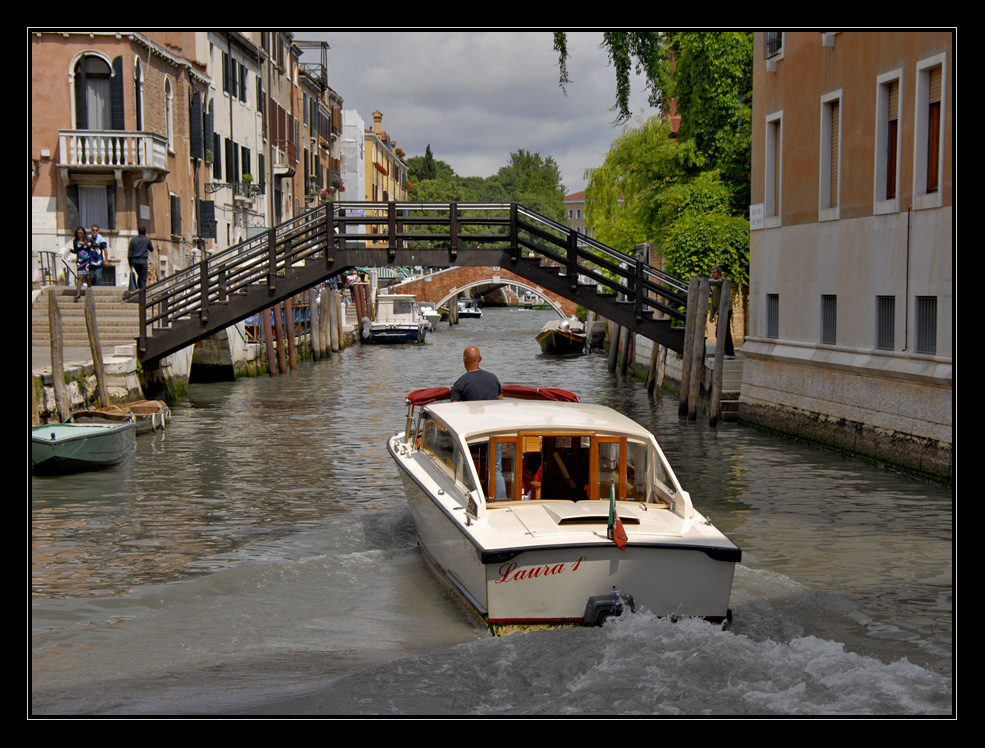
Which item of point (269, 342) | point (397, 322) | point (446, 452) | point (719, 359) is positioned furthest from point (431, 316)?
point (446, 452)

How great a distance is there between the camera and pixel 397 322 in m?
45.4

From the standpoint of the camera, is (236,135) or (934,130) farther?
(236,135)

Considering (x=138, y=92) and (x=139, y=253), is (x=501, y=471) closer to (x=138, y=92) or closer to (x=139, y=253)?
(x=139, y=253)

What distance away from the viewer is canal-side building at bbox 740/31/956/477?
43.1 feet

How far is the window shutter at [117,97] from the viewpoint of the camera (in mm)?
26125

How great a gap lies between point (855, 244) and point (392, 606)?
9.33 meters

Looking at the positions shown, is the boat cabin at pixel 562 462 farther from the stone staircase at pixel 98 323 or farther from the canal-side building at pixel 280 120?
the canal-side building at pixel 280 120

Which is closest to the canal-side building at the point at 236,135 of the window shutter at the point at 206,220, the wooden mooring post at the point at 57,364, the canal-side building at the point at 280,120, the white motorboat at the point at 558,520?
the window shutter at the point at 206,220

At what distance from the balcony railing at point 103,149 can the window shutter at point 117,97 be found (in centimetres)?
55

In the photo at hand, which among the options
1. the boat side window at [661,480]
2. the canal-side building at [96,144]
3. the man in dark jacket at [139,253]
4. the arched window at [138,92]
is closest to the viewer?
the boat side window at [661,480]

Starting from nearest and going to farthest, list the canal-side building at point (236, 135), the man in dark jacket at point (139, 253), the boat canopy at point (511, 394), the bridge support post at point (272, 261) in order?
the boat canopy at point (511, 394), the bridge support post at point (272, 261), the man in dark jacket at point (139, 253), the canal-side building at point (236, 135)

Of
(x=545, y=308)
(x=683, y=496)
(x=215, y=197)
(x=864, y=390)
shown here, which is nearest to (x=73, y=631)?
(x=683, y=496)

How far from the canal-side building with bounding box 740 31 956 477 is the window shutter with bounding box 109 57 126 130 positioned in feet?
46.9
